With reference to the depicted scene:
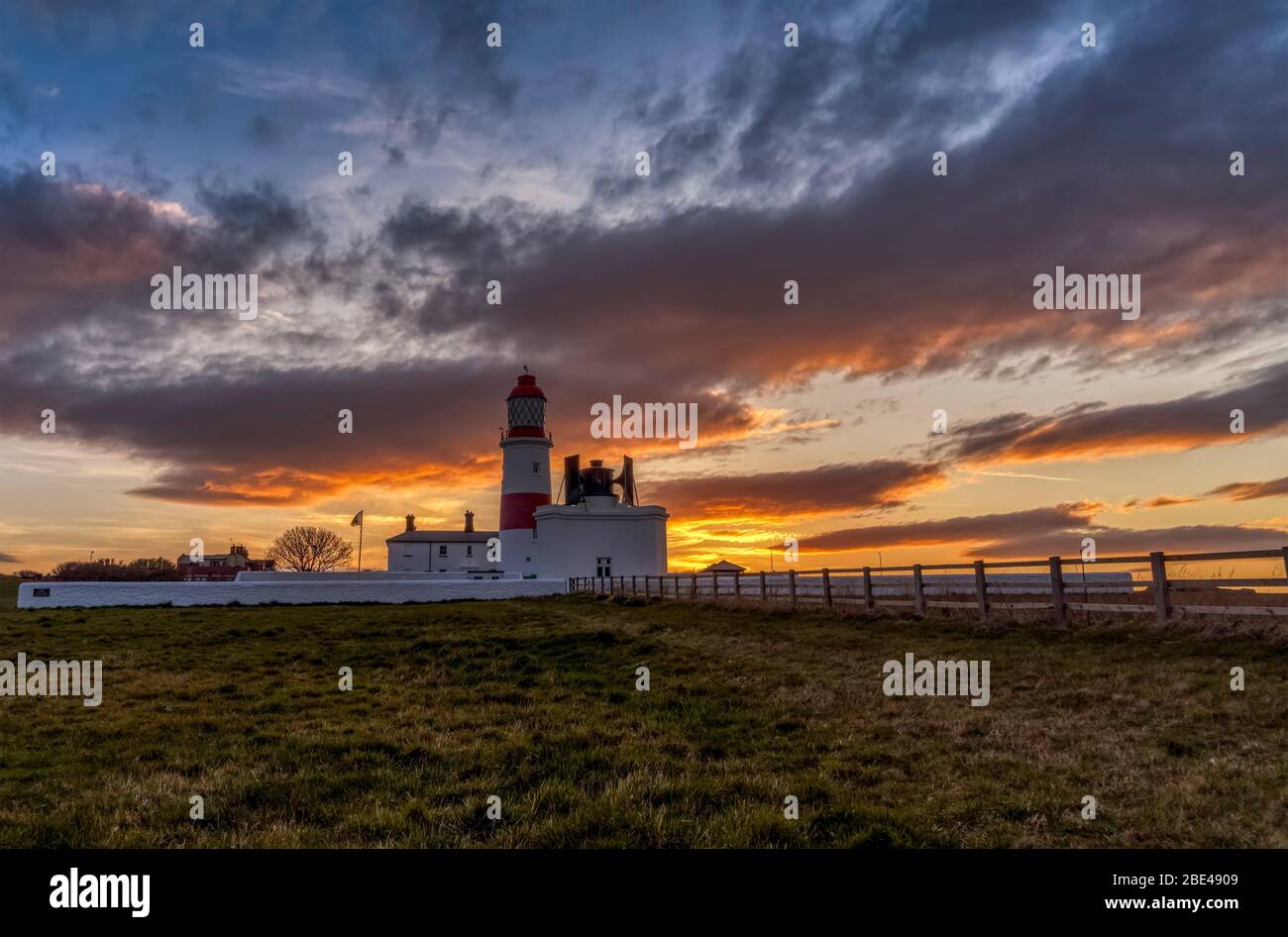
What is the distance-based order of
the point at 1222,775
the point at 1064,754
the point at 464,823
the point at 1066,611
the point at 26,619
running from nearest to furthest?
the point at 464,823 < the point at 1222,775 < the point at 1064,754 < the point at 1066,611 < the point at 26,619

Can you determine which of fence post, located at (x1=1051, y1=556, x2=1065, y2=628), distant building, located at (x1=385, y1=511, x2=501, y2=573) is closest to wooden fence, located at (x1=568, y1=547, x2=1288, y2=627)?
fence post, located at (x1=1051, y1=556, x2=1065, y2=628)

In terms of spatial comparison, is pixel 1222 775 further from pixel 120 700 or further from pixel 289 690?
pixel 120 700

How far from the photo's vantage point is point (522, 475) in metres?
57.0

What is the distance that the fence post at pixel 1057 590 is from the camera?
586 inches

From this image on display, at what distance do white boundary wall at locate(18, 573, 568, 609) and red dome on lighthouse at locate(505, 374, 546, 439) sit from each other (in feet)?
50.5

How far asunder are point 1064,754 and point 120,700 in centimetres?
1224

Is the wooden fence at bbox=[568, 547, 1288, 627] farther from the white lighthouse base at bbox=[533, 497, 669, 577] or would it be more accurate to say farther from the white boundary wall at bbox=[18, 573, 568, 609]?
the white lighthouse base at bbox=[533, 497, 669, 577]

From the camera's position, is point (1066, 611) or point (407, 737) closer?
point (407, 737)

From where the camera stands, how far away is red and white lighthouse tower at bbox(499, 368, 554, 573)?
185ft

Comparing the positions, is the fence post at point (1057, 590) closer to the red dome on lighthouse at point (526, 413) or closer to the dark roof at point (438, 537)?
the red dome on lighthouse at point (526, 413)

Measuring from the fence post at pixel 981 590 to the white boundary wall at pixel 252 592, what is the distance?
30326mm
